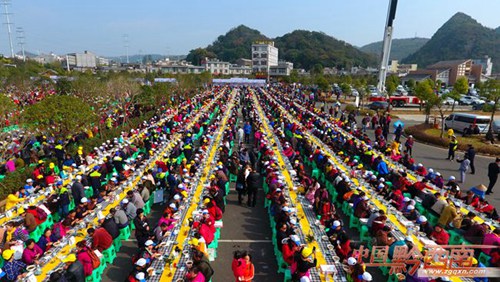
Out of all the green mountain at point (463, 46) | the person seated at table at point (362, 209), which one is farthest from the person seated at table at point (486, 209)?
the green mountain at point (463, 46)

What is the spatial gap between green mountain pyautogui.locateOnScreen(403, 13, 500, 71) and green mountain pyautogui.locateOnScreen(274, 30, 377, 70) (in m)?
27.0

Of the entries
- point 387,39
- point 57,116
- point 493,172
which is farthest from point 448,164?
point 387,39

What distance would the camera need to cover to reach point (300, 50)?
139 metres

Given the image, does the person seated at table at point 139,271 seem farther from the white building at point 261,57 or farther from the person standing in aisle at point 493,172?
the white building at point 261,57

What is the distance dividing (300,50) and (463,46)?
3068 inches

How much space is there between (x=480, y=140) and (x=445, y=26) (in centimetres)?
20424

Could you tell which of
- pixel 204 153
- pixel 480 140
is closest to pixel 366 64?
pixel 480 140

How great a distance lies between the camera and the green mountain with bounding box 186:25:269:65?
13164cm

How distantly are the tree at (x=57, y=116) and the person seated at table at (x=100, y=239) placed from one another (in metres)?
10.2

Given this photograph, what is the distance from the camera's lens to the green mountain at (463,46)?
13686 cm

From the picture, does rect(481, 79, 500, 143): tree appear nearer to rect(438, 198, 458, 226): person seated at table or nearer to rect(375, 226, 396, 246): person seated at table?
rect(438, 198, 458, 226): person seated at table

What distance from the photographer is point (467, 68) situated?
75.7 metres

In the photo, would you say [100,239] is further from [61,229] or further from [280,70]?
[280,70]

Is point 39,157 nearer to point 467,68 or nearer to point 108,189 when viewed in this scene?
point 108,189
